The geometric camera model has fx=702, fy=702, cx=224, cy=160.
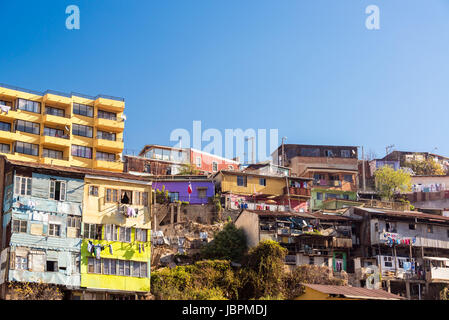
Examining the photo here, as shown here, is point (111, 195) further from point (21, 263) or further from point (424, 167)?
point (424, 167)

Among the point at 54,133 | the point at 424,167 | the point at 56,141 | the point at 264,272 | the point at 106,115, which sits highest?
the point at 106,115

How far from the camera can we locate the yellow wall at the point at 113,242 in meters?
50.9

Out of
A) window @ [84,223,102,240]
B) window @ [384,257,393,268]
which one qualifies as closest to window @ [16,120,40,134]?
window @ [84,223,102,240]

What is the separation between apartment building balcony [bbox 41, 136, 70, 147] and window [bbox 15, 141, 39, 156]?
111cm

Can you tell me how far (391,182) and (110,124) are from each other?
35076mm

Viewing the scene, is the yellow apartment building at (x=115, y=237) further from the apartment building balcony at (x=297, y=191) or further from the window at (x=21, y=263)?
the apartment building balcony at (x=297, y=191)

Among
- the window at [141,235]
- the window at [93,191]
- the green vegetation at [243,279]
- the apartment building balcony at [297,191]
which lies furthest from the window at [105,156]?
the green vegetation at [243,279]

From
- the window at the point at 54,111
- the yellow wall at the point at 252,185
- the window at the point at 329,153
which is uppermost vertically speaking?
the window at the point at 54,111

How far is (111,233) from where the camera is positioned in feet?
174

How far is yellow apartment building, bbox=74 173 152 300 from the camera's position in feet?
167

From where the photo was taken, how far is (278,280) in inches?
2164

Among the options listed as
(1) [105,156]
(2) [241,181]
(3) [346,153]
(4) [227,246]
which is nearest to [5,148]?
(1) [105,156]

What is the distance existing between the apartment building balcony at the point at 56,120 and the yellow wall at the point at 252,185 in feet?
60.6

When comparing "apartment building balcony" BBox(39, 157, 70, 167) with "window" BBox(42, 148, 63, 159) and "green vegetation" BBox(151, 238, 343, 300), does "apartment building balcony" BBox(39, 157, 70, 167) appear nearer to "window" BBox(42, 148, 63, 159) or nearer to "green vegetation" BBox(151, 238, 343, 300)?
"window" BBox(42, 148, 63, 159)
